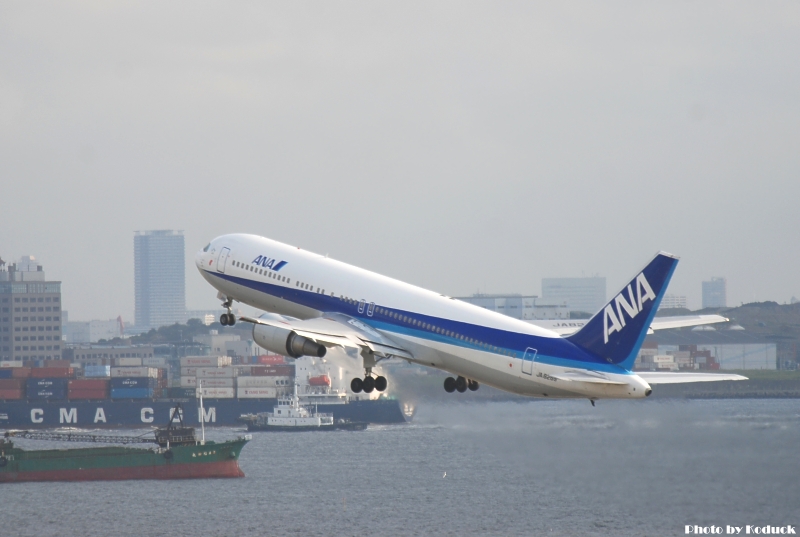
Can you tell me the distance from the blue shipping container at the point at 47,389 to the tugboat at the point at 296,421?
34.4m

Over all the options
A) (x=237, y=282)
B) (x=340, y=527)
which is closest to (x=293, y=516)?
(x=340, y=527)

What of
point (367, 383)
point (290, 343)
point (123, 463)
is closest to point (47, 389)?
point (123, 463)

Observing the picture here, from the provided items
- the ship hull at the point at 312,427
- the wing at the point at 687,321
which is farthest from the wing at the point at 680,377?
the ship hull at the point at 312,427

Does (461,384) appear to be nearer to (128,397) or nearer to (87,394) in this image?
(128,397)

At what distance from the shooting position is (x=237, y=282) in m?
57.0

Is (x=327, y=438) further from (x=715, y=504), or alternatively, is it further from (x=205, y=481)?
(x=715, y=504)

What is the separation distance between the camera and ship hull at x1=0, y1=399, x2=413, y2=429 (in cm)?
17638

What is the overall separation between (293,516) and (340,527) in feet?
22.6

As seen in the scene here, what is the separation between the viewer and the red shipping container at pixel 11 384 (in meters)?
184

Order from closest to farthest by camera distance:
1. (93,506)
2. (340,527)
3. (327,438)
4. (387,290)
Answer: (387,290)
(340,527)
(93,506)
(327,438)

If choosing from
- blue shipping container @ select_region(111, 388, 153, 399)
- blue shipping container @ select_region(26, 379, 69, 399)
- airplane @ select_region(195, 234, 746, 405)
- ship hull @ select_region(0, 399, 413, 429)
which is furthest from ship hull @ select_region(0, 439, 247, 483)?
airplane @ select_region(195, 234, 746, 405)

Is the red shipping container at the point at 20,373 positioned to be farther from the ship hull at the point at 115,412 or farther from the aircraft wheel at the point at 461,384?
the aircraft wheel at the point at 461,384

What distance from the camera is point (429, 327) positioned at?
47875 millimetres

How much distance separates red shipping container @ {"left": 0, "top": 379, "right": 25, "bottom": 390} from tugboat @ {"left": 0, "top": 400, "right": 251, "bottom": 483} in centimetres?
6021
